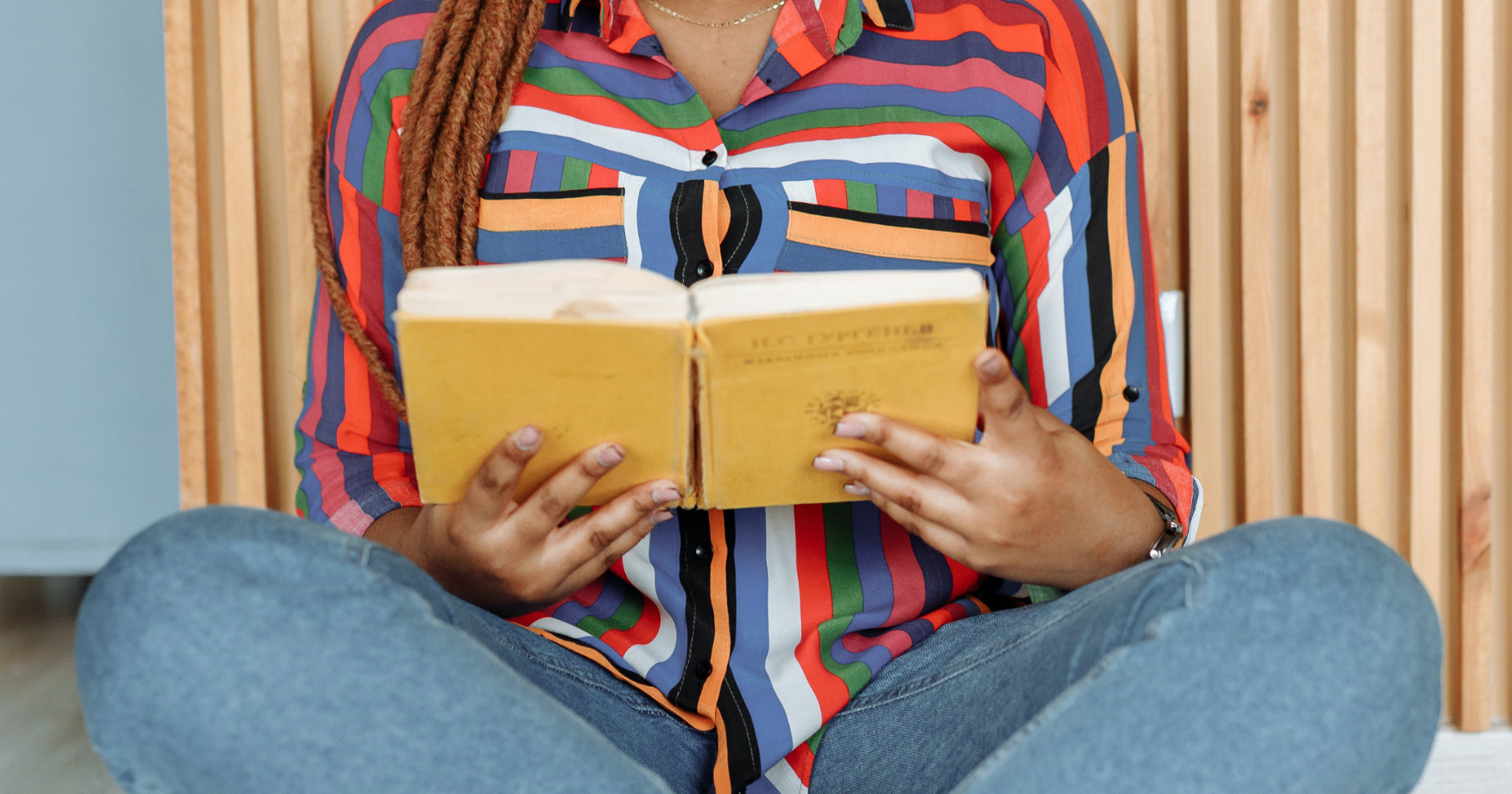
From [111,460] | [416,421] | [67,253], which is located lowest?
[111,460]

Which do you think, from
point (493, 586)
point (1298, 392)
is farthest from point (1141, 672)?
point (1298, 392)

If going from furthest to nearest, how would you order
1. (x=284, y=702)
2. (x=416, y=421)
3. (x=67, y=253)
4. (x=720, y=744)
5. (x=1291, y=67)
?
(x=67, y=253)
(x=1291, y=67)
(x=720, y=744)
(x=416, y=421)
(x=284, y=702)

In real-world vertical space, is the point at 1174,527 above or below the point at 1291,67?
below

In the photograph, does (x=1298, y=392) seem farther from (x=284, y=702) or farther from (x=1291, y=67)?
(x=284, y=702)

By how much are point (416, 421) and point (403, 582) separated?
120mm

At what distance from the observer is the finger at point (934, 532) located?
0.71 meters

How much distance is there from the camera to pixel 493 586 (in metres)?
0.73

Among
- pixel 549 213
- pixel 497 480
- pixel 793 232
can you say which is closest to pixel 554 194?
pixel 549 213

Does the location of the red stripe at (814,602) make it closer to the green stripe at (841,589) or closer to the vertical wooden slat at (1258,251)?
the green stripe at (841,589)

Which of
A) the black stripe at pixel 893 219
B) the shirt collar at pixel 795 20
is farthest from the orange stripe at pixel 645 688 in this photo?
the shirt collar at pixel 795 20

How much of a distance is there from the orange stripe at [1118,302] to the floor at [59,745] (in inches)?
27.2

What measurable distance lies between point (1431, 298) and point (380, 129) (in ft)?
4.14

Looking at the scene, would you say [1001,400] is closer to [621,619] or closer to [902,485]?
[902,485]

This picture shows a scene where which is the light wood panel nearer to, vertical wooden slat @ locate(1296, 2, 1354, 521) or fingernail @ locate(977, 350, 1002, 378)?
vertical wooden slat @ locate(1296, 2, 1354, 521)
